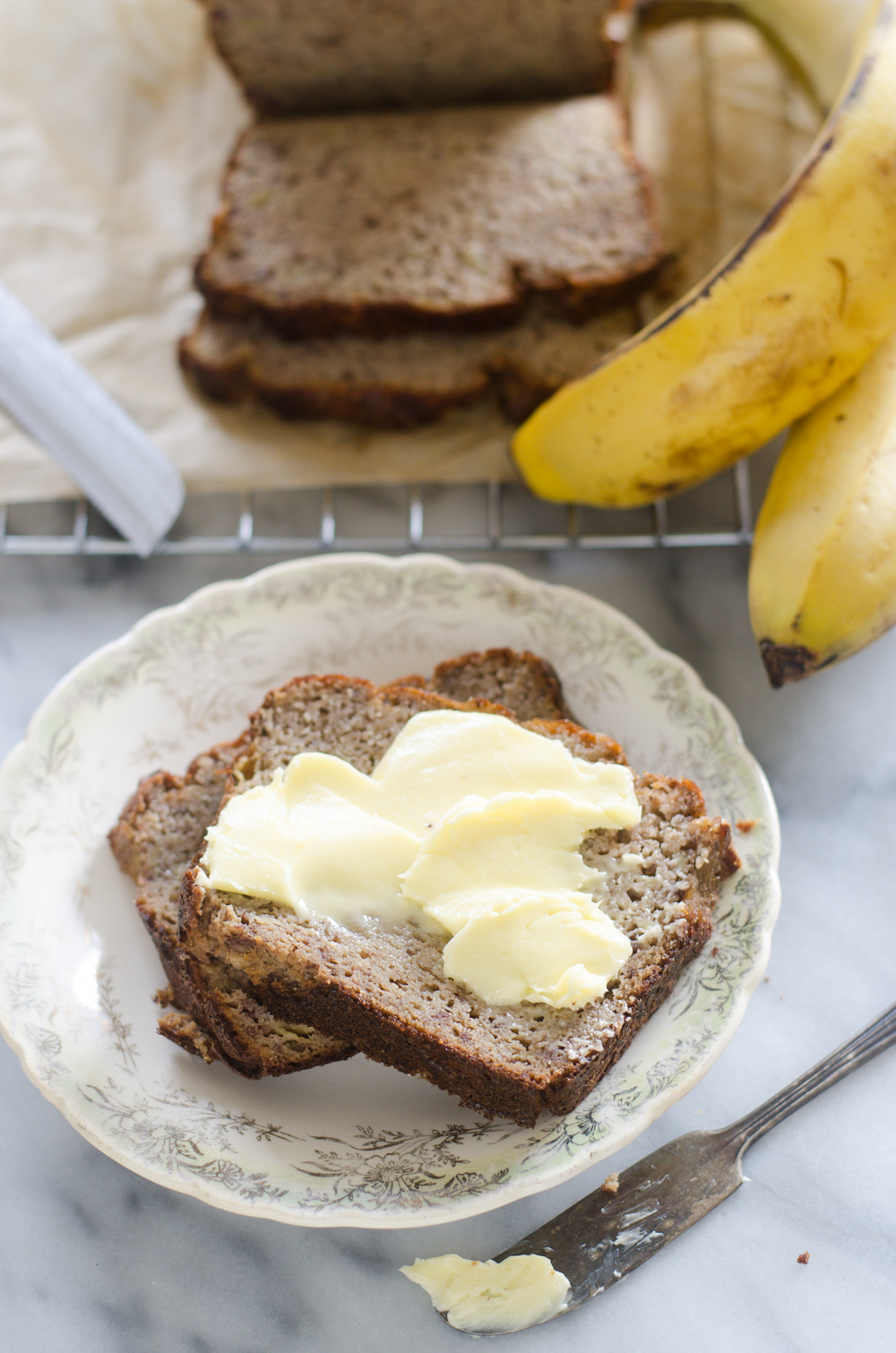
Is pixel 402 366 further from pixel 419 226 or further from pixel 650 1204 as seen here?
pixel 650 1204

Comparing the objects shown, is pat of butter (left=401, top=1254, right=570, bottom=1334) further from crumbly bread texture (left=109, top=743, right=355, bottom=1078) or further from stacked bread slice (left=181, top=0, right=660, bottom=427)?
stacked bread slice (left=181, top=0, right=660, bottom=427)

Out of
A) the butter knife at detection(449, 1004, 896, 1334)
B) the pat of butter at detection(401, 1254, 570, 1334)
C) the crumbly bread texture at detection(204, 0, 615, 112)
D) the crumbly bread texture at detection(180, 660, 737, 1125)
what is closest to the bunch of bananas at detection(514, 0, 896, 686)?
the crumbly bread texture at detection(180, 660, 737, 1125)

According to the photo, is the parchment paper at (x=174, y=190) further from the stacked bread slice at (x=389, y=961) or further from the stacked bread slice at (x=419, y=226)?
the stacked bread slice at (x=389, y=961)

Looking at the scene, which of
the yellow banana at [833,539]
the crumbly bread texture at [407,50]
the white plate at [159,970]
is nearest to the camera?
the white plate at [159,970]

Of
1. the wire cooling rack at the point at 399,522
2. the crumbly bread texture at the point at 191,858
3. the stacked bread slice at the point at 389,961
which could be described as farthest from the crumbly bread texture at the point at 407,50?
the stacked bread slice at the point at 389,961

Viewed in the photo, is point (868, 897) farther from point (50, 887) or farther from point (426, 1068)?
point (50, 887)

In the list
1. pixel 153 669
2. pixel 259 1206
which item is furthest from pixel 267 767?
pixel 259 1206

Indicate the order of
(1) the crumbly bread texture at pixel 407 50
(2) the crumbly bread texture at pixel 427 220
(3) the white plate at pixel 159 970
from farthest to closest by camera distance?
(1) the crumbly bread texture at pixel 407 50
(2) the crumbly bread texture at pixel 427 220
(3) the white plate at pixel 159 970

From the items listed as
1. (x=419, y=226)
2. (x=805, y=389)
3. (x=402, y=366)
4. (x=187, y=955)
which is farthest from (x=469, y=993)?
(x=419, y=226)
